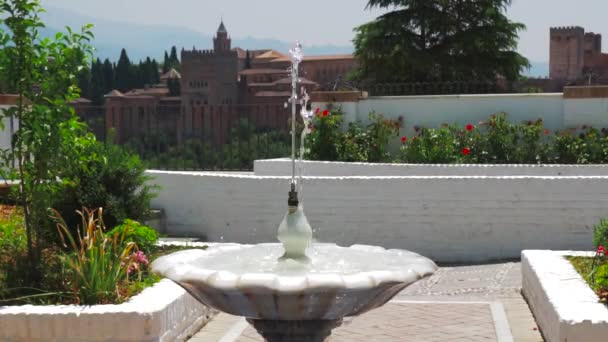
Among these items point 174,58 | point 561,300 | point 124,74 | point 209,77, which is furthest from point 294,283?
point 174,58

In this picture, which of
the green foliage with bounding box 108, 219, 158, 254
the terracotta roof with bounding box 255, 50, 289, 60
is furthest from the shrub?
the terracotta roof with bounding box 255, 50, 289, 60

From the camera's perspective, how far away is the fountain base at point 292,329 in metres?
5.09

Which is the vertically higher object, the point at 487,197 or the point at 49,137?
the point at 49,137

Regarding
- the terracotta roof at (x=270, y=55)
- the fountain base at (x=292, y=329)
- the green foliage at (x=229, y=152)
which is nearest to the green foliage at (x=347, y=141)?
the green foliage at (x=229, y=152)

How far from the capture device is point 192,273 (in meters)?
4.86

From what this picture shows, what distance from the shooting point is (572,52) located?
2712 inches

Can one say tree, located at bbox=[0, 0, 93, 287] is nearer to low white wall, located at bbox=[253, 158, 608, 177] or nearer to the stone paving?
the stone paving

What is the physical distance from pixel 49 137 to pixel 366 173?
795cm

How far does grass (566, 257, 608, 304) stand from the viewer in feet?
21.2

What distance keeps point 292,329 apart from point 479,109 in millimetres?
11276

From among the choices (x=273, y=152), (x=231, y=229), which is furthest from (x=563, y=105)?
(x=273, y=152)

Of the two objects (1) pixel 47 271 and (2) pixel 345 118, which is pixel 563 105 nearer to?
(2) pixel 345 118

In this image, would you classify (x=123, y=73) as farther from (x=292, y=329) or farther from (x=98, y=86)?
(x=292, y=329)

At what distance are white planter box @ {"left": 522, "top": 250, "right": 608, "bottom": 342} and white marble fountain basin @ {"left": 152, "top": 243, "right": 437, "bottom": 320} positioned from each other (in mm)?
1192
